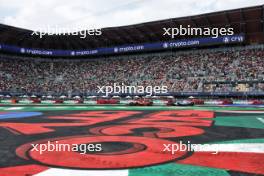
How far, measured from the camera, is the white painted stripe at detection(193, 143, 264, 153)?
9.57 meters

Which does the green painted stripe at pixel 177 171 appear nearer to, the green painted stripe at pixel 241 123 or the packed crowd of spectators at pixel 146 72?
the green painted stripe at pixel 241 123

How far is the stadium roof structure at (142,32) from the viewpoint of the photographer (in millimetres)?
48625

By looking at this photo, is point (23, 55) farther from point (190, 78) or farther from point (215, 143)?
point (215, 143)

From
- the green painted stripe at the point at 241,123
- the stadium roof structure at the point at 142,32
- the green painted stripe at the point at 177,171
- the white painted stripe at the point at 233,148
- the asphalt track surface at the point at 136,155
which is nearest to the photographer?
the green painted stripe at the point at 177,171

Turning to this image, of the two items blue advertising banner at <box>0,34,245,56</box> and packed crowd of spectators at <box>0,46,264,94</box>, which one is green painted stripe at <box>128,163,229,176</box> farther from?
→ blue advertising banner at <box>0,34,245,56</box>

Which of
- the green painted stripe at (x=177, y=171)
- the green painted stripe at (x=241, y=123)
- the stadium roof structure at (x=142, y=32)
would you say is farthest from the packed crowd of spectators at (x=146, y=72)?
the green painted stripe at (x=177, y=171)

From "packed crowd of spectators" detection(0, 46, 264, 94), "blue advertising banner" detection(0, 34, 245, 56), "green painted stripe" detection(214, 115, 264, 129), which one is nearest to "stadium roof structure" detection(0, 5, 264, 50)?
"blue advertising banner" detection(0, 34, 245, 56)

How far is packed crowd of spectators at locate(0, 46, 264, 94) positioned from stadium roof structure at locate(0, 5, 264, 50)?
11.1 feet

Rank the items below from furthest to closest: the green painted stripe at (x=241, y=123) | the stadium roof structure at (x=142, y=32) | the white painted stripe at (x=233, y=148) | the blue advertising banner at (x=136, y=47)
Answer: the blue advertising banner at (x=136, y=47)
the stadium roof structure at (x=142, y=32)
the green painted stripe at (x=241, y=123)
the white painted stripe at (x=233, y=148)

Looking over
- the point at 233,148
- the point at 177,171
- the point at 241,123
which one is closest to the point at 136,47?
the point at 241,123

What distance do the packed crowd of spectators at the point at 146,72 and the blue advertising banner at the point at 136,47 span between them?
2.21 metres

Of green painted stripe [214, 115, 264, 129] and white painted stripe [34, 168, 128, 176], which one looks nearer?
white painted stripe [34, 168, 128, 176]

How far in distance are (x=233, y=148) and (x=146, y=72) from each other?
48.9m

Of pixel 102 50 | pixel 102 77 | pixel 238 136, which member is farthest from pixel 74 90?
pixel 238 136
